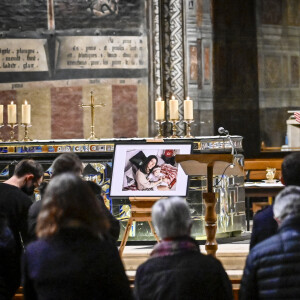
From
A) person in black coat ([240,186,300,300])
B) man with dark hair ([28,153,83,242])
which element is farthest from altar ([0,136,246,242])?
person in black coat ([240,186,300,300])

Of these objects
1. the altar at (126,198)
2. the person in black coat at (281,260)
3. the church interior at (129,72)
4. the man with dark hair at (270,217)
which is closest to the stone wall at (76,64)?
the church interior at (129,72)

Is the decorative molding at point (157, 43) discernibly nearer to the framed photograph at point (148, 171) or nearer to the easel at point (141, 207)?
the framed photograph at point (148, 171)

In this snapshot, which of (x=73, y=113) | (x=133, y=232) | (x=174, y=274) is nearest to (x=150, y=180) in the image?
(x=133, y=232)

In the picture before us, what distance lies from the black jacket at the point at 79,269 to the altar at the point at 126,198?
5637 mm

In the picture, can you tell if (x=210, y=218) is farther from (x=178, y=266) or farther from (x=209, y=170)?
(x=178, y=266)

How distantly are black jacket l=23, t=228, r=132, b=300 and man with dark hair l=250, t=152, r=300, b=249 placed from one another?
139cm

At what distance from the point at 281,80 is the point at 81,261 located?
11645 millimetres

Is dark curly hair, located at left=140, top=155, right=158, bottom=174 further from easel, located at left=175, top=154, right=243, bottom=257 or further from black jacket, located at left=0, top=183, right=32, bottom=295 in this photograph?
black jacket, located at left=0, top=183, right=32, bottom=295

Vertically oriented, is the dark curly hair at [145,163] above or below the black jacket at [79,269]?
above

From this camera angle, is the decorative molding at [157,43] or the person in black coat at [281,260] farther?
the decorative molding at [157,43]

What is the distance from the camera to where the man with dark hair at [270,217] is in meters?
4.69

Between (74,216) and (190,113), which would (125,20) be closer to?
(190,113)

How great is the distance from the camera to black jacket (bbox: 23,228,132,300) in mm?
3516

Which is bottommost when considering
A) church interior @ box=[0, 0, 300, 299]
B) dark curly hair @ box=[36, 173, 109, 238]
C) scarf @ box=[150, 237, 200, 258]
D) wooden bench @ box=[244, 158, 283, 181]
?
scarf @ box=[150, 237, 200, 258]
